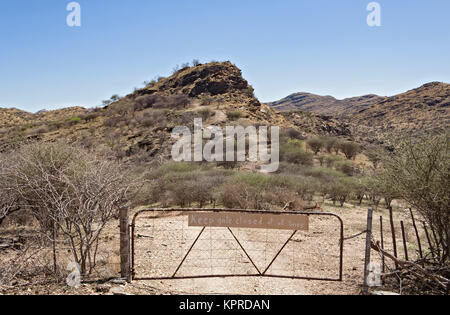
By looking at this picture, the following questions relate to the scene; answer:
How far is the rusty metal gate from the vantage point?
6.37 m

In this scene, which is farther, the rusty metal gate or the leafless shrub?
the rusty metal gate

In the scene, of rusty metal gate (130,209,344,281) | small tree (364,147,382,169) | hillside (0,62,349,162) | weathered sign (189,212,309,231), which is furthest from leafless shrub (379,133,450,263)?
hillside (0,62,349,162)

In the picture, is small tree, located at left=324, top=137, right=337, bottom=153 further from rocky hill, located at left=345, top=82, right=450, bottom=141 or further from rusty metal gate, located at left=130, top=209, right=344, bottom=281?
rusty metal gate, located at left=130, top=209, right=344, bottom=281

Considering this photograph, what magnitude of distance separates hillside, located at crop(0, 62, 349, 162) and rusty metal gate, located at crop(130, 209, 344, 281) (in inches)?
726

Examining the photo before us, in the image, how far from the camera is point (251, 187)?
15227 mm

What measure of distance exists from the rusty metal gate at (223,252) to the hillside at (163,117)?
18430 mm

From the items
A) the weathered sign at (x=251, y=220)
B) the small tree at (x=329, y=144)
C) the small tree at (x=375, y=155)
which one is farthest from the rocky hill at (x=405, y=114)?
the weathered sign at (x=251, y=220)

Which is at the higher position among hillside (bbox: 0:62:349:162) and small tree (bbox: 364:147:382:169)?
hillside (bbox: 0:62:349:162)

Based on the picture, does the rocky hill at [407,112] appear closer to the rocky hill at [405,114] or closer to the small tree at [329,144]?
the rocky hill at [405,114]

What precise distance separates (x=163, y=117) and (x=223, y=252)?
115ft

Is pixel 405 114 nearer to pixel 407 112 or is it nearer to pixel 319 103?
pixel 407 112

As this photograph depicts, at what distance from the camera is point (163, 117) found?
4238 cm

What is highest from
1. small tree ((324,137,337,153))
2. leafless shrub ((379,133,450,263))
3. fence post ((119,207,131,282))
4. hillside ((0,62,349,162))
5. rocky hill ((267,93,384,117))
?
rocky hill ((267,93,384,117))

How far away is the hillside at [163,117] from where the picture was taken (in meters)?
36.1
